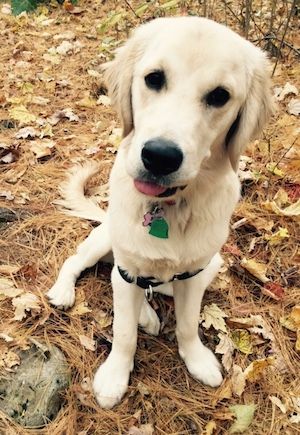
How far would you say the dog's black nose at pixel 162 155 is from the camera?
5.23ft

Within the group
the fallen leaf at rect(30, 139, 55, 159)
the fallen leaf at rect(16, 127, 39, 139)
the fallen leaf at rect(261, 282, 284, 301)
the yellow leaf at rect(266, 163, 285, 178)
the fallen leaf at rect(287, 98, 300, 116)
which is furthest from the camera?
the fallen leaf at rect(287, 98, 300, 116)

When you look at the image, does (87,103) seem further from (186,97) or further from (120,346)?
(186,97)

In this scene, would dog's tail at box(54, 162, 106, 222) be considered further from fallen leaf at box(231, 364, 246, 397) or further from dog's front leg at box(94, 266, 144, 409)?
fallen leaf at box(231, 364, 246, 397)

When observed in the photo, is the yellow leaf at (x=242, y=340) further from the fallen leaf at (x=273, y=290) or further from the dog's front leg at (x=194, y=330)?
the fallen leaf at (x=273, y=290)

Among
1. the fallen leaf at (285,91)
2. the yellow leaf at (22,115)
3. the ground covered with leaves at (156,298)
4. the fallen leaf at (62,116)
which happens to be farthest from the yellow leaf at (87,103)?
the fallen leaf at (285,91)

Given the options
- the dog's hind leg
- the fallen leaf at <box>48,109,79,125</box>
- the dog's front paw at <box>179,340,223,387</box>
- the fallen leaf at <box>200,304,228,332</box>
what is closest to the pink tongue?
the dog's hind leg

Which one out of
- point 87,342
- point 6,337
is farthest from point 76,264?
point 6,337

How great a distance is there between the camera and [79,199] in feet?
10.2

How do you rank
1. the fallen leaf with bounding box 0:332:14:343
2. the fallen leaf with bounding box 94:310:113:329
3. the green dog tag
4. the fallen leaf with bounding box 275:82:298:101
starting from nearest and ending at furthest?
the green dog tag
the fallen leaf with bounding box 0:332:14:343
the fallen leaf with bounding box 94:310:113:329
the fallen leaf with bounding box 275:82:298:101

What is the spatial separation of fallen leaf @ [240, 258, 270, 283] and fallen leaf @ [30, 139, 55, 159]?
160 centimetres

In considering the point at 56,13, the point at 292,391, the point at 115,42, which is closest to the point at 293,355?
the point at 292,391

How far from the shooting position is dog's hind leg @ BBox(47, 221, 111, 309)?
2.63 m

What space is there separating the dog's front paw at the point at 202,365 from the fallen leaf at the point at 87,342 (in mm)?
420

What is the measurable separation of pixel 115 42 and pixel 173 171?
370 cm
